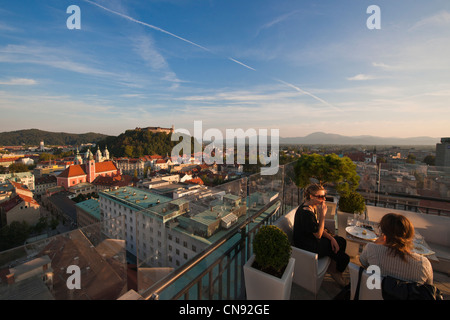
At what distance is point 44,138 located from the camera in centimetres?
14862

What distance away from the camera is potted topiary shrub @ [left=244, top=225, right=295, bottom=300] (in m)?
1.70

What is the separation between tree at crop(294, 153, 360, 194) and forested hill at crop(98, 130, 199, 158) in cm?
8053

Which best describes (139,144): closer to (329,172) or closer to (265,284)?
(329,172)

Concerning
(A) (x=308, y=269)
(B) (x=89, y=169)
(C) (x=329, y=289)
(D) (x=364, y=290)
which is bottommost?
(B) (x=89, y=169)

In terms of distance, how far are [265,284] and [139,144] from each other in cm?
8813

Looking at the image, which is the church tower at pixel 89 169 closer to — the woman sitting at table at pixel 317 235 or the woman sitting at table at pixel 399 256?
the woman sitting at table at pixel 317 235

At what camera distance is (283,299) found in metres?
1.69

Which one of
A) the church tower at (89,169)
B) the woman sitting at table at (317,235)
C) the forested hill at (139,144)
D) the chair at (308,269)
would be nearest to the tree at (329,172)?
the woman sitting at table at (317,235)

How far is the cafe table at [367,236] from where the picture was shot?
265cm

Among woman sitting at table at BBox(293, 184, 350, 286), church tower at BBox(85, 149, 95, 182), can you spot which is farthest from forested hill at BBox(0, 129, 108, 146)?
woman sitting at table at BBox(293, 184, 350, 286)

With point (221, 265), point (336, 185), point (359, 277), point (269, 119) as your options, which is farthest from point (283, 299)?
point (269, 119)

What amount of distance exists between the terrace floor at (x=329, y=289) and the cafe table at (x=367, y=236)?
49cm

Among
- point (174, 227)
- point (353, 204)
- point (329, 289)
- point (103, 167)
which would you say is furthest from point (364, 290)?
point (103, 167)
